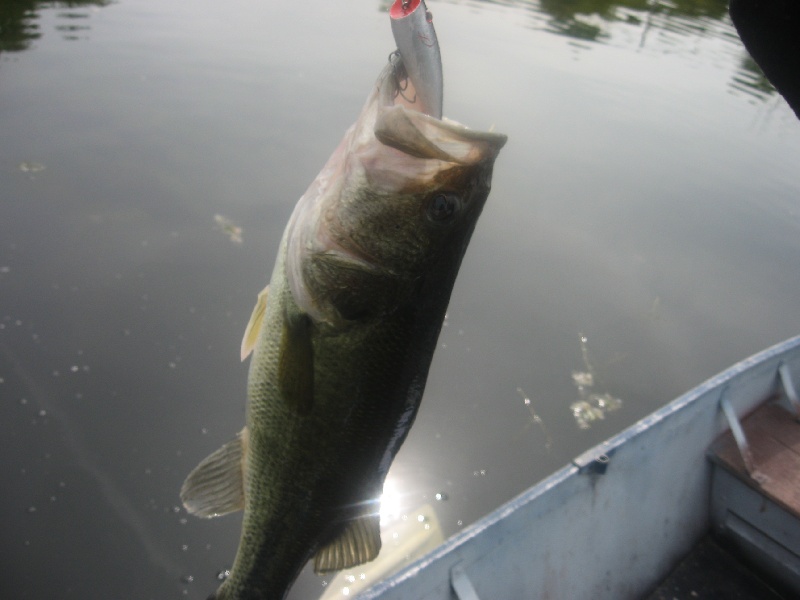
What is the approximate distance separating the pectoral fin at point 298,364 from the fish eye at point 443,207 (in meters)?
0.40

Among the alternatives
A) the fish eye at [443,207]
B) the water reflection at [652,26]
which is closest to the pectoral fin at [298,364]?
the fish eye at [443,207]

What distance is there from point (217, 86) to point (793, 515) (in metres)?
9.39

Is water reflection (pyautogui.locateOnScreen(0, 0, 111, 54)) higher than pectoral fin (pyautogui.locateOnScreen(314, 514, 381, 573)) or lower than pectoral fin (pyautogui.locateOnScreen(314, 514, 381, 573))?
lower

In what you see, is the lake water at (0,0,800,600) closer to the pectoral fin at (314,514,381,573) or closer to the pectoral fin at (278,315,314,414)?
the pectoral fin at (314,514,381,573)

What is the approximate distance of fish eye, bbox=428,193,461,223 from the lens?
4.61ft

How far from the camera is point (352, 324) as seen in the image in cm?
147

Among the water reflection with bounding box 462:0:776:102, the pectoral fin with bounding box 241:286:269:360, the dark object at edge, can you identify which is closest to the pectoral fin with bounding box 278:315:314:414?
the pectoral fin with bounding box 241:286:269:360

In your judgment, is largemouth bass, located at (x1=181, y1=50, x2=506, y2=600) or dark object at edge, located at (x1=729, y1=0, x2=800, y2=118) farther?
largemouth bass, located at (x1=181, y1=50, x2=506, y2=600)

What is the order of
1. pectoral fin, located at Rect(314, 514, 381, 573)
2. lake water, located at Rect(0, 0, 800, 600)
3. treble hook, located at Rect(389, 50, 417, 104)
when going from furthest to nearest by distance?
lake water, located at Rect(0, 0, 800, 600), pectoral fin, located at Rect(314, 514, 381, 573), treble hook, located at Rect(389, 50, 417, 104)

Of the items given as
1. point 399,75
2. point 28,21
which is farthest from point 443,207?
point 28,21

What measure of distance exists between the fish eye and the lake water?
8.82 ft

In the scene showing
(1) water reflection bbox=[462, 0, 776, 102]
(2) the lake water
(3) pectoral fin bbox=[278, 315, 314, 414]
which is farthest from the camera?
(1) water reflection bbox=[462, 0, 776, 102]

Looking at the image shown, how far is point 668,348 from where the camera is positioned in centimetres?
582

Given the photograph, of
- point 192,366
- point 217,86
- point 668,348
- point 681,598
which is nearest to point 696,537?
point 681,598
